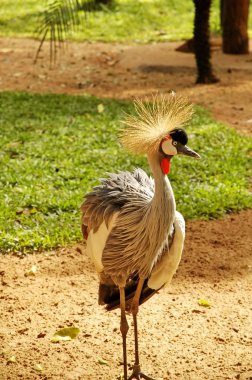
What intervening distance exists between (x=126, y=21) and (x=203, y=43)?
20.1 feet

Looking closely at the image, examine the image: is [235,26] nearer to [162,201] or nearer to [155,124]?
[155,124]

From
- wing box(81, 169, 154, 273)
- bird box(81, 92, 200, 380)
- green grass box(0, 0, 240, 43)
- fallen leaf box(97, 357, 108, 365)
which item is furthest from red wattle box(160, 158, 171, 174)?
green grass box(0, 0, 240, 43)

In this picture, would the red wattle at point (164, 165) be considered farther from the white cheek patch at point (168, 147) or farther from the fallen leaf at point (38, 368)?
the fallen leaf at point (38, 368)

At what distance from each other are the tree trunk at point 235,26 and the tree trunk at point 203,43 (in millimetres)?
2180

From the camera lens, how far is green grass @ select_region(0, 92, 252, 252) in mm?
6377

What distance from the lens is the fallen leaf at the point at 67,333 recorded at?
463cm

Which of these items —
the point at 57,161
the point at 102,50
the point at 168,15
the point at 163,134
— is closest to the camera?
the point at 163,134

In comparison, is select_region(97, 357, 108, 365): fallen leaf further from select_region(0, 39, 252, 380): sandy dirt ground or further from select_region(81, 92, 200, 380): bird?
select_region(81, 92, 200, 380): bird

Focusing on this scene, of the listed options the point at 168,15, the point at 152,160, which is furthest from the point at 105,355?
the point at 168,15

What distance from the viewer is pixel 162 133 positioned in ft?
12.4

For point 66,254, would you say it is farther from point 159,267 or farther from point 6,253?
point 159,267

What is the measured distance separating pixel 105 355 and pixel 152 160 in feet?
4.70

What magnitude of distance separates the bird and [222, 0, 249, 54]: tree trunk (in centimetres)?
940

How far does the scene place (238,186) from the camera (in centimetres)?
712
